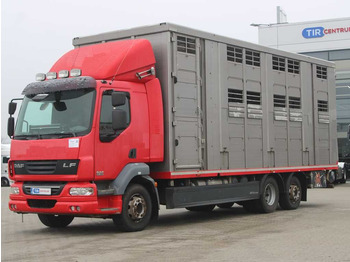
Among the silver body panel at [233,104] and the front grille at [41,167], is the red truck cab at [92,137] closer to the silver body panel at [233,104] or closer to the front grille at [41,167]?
the front grille at [41,167]

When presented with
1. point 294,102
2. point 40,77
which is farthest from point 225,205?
point 40,77

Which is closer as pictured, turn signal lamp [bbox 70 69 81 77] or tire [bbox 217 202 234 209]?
turn signal lamp [bbox 70 69 81 77]

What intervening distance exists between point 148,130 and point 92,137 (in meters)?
1.39

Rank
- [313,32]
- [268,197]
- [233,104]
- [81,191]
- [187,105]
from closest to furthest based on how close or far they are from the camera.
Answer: [81,191], [187,105], [233,104], [268,197], [313,32]

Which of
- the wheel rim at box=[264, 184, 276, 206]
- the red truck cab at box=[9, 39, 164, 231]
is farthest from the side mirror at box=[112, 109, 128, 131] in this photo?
the wheel rim at box=[264, 184, 276, 206]

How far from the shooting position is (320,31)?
34531 mm

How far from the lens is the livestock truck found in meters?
10.6

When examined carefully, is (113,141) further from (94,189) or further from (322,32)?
(322,32)

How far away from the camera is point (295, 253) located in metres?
8.42

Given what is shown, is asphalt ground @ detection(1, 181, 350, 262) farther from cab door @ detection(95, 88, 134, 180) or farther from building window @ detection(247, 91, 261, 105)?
building window @ detection(247, 91, 261, 105)

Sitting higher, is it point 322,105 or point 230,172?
point 322,105

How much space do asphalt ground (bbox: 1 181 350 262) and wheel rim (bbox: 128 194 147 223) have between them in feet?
1.08

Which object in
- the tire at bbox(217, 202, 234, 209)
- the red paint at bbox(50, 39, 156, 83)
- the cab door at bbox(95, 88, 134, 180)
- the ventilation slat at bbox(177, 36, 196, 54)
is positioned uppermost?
the ventilation slat at bbox(177, 36, 196, 54)

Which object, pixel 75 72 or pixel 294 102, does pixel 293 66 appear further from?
pixel 75 72
